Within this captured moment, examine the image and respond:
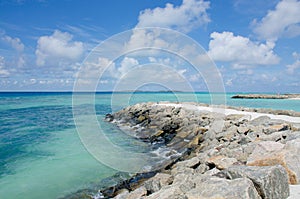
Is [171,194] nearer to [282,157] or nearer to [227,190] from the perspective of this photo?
[227,190]

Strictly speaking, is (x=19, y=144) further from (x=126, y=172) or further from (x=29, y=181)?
(x=126, y=172)

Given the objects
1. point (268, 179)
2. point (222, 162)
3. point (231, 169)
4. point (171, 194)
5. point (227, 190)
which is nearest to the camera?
point (227, 190)

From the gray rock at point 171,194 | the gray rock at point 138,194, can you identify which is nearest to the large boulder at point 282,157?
the gray rock at point 171,194

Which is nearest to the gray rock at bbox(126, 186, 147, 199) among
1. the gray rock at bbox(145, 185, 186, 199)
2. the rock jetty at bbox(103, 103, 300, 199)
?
the rock jetty at bbox(103, 103, 300, 199)

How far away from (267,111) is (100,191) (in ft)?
35.7

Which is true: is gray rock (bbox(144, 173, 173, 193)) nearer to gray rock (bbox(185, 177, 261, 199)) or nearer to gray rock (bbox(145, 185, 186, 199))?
gray rock (bbox(145, 185, 186, 199))

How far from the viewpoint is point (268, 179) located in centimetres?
317

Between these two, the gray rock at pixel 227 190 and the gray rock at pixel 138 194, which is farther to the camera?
the gray rock at pixel 138 194

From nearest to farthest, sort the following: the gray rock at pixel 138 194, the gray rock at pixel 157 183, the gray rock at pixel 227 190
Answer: the gray rock at pixel 227 190
the gray rock at pixel 138 194
the gray rock at pixel 157 183

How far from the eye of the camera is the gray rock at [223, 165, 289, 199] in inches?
124

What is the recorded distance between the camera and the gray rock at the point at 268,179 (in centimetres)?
314

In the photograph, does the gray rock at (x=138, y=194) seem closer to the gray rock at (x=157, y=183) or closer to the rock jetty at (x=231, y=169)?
the rock jetty at (x=231, y=169)

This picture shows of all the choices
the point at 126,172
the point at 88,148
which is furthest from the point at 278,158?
the point at 88,148

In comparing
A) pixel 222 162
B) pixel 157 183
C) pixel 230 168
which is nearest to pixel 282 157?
pixel 230 168
